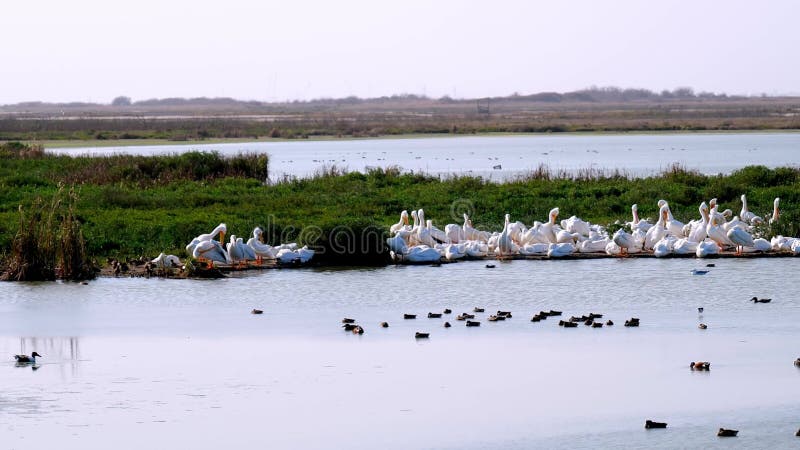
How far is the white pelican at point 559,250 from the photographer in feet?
61.3

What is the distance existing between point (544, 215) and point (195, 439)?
12.8 meters

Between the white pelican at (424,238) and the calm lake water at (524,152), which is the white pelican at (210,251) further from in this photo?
the calm lake water at (524,152)

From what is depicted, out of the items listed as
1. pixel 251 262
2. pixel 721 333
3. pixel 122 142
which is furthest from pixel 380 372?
pixel 122 142

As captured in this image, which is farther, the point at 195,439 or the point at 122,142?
the point at 122,142

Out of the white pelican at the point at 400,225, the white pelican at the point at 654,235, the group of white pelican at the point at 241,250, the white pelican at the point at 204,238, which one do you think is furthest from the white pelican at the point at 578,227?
the white pelican at the point at 204,238

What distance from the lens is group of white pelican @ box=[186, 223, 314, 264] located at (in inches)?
696

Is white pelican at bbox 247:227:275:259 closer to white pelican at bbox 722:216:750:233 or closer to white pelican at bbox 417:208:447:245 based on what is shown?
white pelican at bbox 417:208:447:245

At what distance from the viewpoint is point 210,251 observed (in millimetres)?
17672

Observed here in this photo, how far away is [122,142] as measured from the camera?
60312 millimetres

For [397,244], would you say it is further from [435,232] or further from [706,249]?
[706,249]

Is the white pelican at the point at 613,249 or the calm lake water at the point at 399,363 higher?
the white pelican at the point at 613,249

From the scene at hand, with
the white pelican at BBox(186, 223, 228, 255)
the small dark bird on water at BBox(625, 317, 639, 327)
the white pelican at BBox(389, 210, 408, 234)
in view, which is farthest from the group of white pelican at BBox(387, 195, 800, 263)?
the small dark bird on water at BBox(625, 317, 639, 327)

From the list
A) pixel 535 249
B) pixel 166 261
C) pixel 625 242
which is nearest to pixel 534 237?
pixel 535 249

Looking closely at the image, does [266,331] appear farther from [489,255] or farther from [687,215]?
[687,215]
